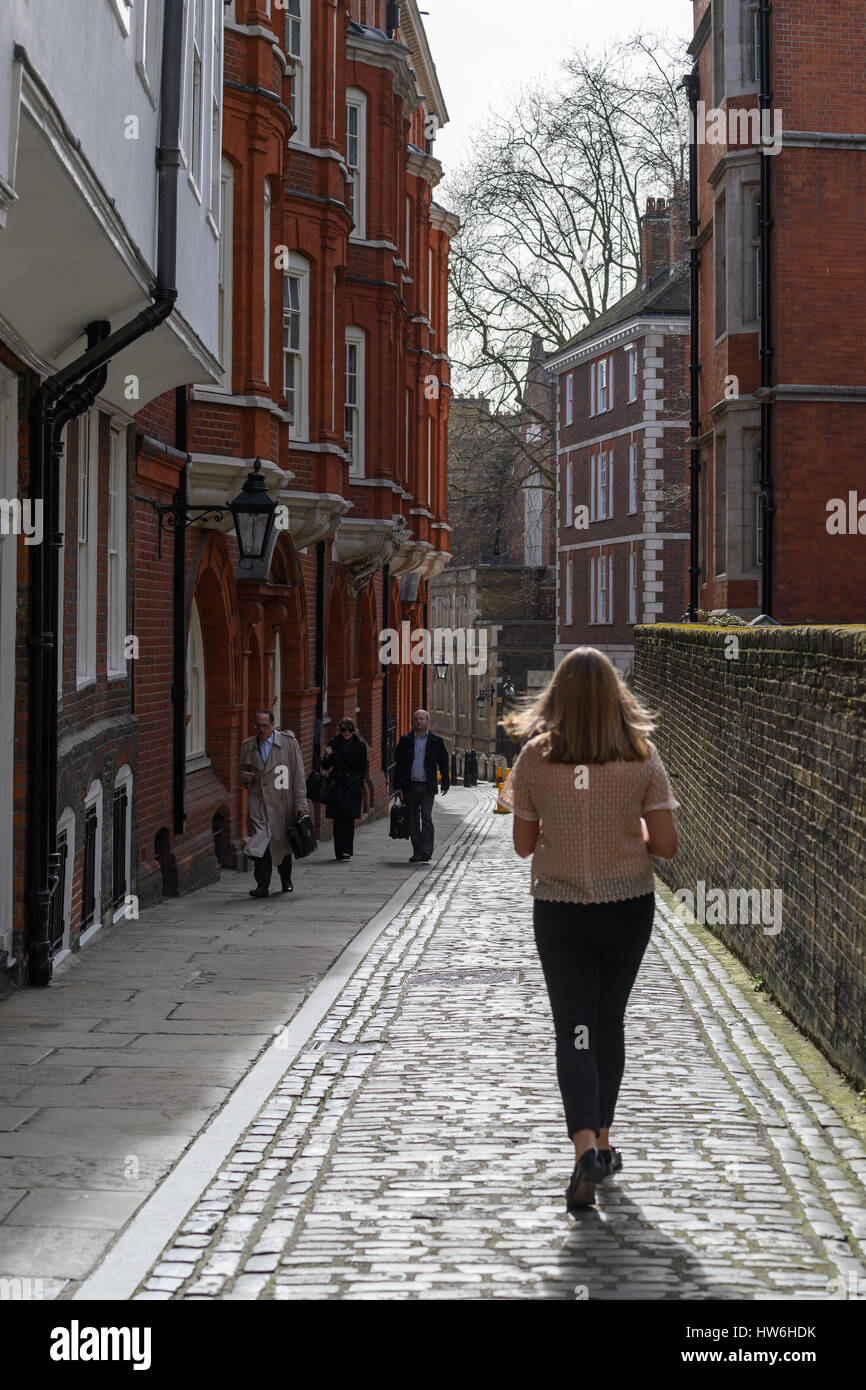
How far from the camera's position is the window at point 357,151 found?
92.8ft

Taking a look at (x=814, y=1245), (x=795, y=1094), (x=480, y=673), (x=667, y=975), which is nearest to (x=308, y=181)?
(x=667, y=975)

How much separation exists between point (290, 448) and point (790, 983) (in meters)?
14.2

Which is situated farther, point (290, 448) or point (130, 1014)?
point (290, 448)

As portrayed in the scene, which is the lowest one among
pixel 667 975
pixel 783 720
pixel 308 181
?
pixel 667 975

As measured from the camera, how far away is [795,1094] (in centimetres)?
747

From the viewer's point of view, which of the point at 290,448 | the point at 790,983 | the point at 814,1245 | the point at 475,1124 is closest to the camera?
the point at 814,1245

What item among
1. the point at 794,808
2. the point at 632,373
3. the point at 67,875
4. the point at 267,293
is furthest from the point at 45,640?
the point at 632,373

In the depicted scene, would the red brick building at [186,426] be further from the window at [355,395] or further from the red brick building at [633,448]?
the red brick building at [633,448]

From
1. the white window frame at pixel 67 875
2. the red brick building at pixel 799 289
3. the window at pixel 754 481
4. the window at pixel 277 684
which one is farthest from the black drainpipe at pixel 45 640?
the window at pixel 754 481

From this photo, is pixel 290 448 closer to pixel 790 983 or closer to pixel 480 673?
pixel 790 983

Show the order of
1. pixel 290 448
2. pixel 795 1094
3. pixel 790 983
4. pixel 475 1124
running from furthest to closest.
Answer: pixel 290 448 < pixel 790 983 < pixel 795 1094 < pixel 475 1124

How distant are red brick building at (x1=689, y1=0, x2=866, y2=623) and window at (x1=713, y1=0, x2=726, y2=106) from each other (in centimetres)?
49

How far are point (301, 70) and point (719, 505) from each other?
8.10 meters

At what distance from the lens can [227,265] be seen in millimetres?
18234
